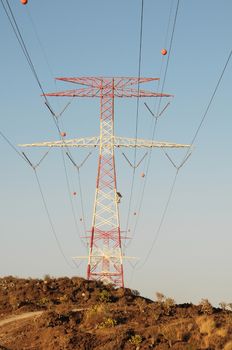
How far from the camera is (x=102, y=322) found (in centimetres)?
2752

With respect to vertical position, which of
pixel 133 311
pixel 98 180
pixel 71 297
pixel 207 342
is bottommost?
pixel 207 342

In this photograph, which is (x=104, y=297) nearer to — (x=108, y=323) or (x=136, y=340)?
(x=108, y=323)

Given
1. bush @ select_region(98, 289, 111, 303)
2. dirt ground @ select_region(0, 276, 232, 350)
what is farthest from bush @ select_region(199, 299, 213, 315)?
bush @ select_region(98, 289, 111, 303)

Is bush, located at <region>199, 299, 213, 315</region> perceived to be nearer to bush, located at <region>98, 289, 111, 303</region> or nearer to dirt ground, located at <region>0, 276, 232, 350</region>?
dirt ground, located at <region>0, 276, 232, 350</region>

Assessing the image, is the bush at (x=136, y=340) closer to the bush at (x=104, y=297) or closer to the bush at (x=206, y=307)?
the bush at (x=206, y=307)

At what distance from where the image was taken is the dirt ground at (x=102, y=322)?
24.1m

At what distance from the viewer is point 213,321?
26.3 metres

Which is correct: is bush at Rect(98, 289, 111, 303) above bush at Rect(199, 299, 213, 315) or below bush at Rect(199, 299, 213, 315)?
above

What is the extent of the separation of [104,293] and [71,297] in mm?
2067

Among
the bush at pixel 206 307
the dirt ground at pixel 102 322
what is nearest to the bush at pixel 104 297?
the dirt ground at pixel 102 322

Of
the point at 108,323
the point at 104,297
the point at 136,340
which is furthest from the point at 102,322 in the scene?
the point at 104,297

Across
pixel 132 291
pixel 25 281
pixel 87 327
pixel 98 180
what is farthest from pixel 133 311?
pixel 98 180

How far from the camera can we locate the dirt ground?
2406cm

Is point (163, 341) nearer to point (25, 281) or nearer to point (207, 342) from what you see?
point (207, 342)
